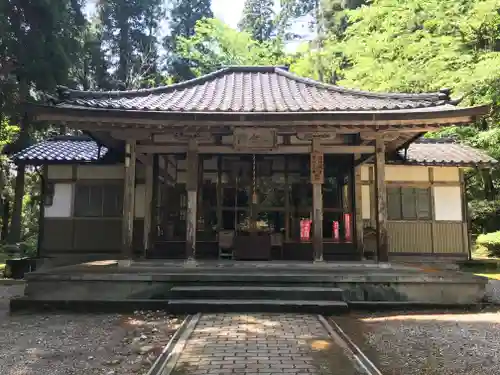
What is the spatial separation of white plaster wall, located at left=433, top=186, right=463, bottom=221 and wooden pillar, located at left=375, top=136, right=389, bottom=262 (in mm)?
4929

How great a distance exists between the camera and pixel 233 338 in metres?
5.71

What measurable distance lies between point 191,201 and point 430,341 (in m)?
5.34

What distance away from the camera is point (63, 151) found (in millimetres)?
13484

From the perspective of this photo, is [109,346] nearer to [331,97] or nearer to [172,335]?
[172,335]

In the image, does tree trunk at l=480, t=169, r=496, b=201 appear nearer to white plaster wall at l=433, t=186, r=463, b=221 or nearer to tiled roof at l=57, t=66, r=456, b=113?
white plaster wall at l=433, t=186, r=463, b=221

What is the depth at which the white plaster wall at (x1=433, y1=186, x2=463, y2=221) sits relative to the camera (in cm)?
1298

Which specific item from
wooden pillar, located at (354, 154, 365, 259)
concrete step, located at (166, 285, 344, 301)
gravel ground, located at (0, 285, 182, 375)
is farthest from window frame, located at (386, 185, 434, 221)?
gravel ground, located at (0, 285, 182, 375)

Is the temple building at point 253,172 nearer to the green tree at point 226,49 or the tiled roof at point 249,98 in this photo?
the tiled roof at point 249,98

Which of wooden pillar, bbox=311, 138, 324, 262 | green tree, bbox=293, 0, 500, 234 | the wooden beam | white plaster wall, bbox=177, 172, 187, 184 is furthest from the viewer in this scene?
green tree, bbox=293, 0, 500, 234

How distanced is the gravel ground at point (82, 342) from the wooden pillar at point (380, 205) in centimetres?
457

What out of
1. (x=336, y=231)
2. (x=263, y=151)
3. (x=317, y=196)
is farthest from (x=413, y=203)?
(x=263, y=151)

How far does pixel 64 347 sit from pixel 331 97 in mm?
7842

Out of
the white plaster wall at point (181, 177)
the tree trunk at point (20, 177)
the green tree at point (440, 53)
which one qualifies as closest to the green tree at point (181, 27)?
the tree trunk at point (20, 177)

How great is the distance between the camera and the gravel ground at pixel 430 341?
483cm
